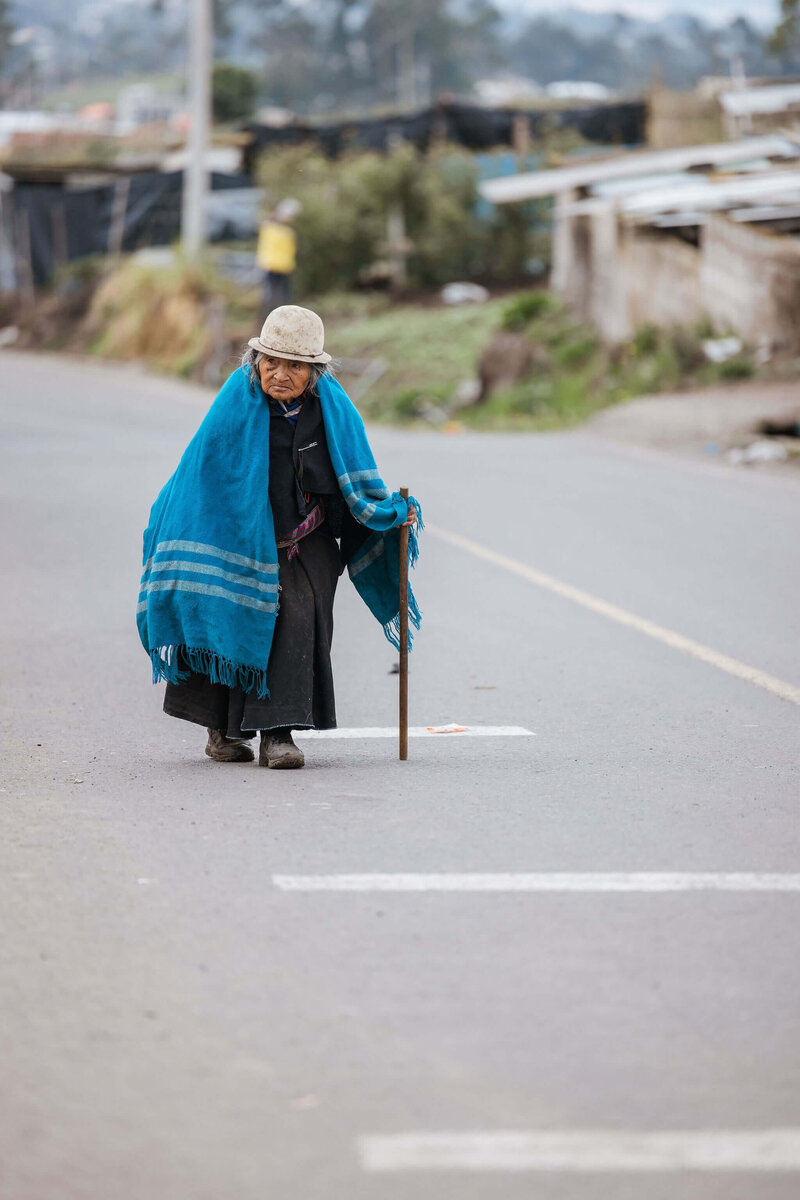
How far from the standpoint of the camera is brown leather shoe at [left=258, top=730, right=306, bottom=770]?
22.2ft

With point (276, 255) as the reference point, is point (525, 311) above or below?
below

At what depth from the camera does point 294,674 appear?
6781 mm

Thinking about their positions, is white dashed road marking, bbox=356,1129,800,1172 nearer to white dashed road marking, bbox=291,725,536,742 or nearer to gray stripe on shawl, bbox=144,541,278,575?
gray stripe on shawl, bbox=144,541,278,575

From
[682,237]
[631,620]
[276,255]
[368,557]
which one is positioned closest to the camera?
[368,557]

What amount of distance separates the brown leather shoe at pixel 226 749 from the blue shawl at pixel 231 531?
32cm

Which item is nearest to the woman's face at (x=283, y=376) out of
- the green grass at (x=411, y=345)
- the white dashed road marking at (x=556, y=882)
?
the white dashed road marking at (x=556, y=882)

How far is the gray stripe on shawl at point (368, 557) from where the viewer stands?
279 inches

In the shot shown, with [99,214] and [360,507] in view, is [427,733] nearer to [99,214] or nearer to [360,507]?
[360,507]

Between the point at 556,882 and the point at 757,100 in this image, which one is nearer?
the point at 556,882

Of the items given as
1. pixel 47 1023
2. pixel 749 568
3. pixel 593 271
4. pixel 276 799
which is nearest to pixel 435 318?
pixel 593 271

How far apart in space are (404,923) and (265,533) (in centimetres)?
219

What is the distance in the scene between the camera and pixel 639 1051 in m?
4.01

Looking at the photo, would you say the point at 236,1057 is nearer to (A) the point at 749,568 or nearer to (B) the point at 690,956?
(B) the point at 690,956

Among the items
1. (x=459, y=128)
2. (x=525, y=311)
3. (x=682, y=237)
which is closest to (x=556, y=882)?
(x=682, y=237)
